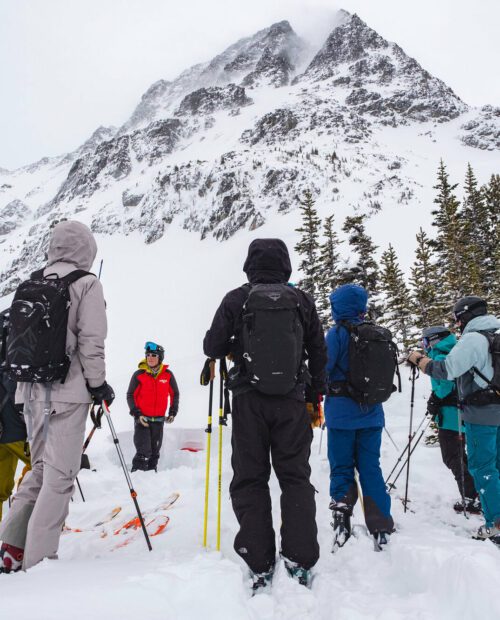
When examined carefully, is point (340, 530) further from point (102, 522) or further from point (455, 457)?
point (102, 522)

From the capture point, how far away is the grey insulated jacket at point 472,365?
400cm

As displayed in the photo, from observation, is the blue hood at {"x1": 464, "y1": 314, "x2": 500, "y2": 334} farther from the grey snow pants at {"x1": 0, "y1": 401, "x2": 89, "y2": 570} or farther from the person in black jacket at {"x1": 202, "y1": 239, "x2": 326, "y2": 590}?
the grey snow pants at {"x1": 0, "y1": 401, "x2": 89, "y2": 570}

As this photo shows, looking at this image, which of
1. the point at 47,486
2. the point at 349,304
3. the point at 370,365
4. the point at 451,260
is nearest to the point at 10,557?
the point at 47,486

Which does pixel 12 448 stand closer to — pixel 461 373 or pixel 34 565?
pixel 34 565

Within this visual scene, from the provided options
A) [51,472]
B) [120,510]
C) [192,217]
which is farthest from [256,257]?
[192,217]

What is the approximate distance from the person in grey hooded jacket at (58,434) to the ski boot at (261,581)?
4.92ft

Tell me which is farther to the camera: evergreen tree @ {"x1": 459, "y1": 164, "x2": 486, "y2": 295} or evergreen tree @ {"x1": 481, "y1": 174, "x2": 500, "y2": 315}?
evergreen tree @ {"x1": 459, "y1": 164, "x2": 486, "y2": 295}

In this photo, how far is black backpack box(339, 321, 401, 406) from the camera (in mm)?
3863

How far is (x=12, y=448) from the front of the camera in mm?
3816

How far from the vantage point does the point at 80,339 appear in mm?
3277

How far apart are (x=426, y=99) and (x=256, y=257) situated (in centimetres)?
7903

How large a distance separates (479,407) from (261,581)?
8.87 feet

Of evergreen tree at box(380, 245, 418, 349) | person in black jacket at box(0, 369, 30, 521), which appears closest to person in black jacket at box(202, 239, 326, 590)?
person in black jacket at box(0, 369, 30, 521)

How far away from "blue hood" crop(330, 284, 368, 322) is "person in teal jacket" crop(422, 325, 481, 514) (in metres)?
1.45
